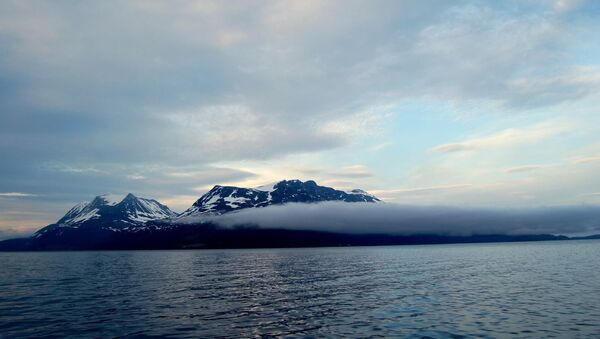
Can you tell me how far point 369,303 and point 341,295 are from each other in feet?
31.3

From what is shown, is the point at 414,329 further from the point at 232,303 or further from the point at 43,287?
the point at 43,287

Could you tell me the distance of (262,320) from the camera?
4275 centimetres

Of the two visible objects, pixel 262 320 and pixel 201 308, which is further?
pixel 201 308

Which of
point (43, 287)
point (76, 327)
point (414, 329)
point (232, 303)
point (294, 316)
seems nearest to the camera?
point (414, 329)

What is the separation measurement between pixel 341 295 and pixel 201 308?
2259 centimetres

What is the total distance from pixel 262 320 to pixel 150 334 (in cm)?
1189

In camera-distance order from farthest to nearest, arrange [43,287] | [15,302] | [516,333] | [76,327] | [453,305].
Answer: [43,287]
[15,302]
[453,305]
[76,327]
[516,333]

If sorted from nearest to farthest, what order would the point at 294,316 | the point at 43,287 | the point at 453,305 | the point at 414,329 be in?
1. the point at 414,329
2. the point at 294,316
3. the point at 453,305
4. the point at 43,287

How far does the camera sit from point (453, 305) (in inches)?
1954

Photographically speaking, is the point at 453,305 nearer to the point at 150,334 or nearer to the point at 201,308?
the point at 201,308

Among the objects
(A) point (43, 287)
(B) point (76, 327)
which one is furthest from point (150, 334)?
(A) point (43, 287)

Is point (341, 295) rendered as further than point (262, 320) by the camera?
Yes

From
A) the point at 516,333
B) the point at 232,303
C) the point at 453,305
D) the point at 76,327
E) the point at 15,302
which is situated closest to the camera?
the point at 516,333

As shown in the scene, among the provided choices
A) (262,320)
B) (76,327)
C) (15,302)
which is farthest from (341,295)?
(15,302)
